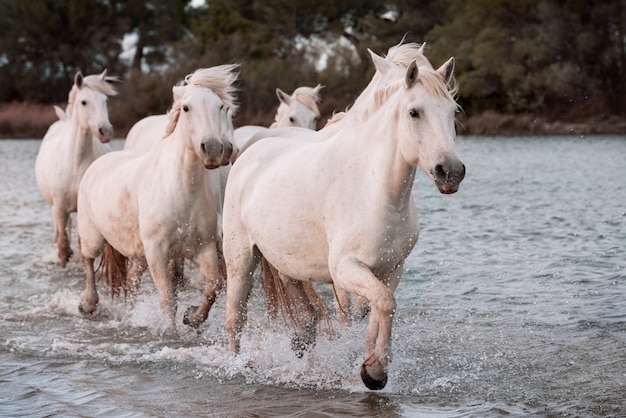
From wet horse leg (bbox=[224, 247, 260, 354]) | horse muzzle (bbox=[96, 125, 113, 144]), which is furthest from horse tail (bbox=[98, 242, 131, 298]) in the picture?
wet horse leg (bbox=[224, 247, 260, 354])

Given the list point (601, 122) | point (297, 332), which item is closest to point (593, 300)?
point (297, 332)

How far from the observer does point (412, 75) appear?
539 cm

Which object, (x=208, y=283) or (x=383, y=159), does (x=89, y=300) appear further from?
(x=383, y=159)

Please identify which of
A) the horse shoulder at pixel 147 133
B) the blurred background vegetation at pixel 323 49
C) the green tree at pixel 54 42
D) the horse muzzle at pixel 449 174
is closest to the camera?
the horse muzzle at pixel 449 174

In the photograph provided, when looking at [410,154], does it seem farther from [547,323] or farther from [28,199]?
[28,199]

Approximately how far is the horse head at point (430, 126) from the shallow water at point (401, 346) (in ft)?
4.39

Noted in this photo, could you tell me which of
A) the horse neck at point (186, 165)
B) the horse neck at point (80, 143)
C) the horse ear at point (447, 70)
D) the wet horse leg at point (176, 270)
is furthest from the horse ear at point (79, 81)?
the horse ear at point (447, 70)

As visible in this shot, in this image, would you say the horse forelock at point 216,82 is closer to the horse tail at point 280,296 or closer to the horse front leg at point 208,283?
the horse front leg at point 208,283

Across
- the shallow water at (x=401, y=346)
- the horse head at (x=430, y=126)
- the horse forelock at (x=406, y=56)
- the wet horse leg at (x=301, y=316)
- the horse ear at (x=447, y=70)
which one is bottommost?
the shallow water at (x=401, y=346)

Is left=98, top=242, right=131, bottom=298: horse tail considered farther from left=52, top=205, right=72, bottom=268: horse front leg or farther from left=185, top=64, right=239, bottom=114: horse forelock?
left=52, top=205, right=72, bottom=268: horse front leg

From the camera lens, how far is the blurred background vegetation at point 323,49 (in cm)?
4353

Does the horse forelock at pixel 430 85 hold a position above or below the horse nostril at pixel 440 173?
above

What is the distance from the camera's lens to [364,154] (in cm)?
585

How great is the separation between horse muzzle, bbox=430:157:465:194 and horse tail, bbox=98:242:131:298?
176 inches
